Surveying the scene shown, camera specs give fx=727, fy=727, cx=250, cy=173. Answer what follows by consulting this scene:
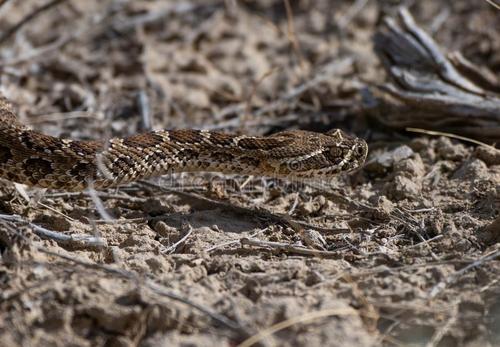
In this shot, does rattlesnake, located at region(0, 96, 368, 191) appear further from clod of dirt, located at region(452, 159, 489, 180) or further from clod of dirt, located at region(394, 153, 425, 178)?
clod of dirt, located at region(452, 159, 489, 180)

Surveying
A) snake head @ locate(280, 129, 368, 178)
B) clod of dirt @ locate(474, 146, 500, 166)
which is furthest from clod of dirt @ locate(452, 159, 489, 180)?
snake head @ locate(280, 129, 368, 178)

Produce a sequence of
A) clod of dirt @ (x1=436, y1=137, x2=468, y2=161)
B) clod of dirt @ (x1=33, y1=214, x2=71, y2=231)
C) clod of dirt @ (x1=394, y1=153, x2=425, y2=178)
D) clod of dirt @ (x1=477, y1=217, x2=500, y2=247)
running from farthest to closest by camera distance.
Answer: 1. clod of dirt @ (x1=436, y1=137, x2=468, y2=161)
2. clod of dirt @ (x1=394, y1=153, x2=425, y2=178)
3. clod of dirt @ (x1=33, y1=214, x2=71, y2=231)
4. clod of dirt @ (x1=477, y1=217, x2=500, y2=247)

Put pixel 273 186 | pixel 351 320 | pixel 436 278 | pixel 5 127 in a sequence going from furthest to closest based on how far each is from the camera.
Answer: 1. pixel 273 186
2. pixel 5 127
3. pixel 436 278
4. pixel 351 320

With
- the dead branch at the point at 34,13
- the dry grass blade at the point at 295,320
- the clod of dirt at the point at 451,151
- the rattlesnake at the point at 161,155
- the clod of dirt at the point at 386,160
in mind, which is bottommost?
the clod of dirt at the point at 386,160

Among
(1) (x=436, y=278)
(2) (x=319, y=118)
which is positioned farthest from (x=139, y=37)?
(1) (x=436, y=278)

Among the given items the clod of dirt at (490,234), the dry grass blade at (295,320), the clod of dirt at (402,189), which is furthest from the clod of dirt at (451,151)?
the dry grass blade at (295,320)

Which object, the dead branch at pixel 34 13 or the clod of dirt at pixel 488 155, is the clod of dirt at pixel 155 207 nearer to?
the dead branch at pixel 34 13

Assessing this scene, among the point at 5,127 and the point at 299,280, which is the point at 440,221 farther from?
the point at 5,127
